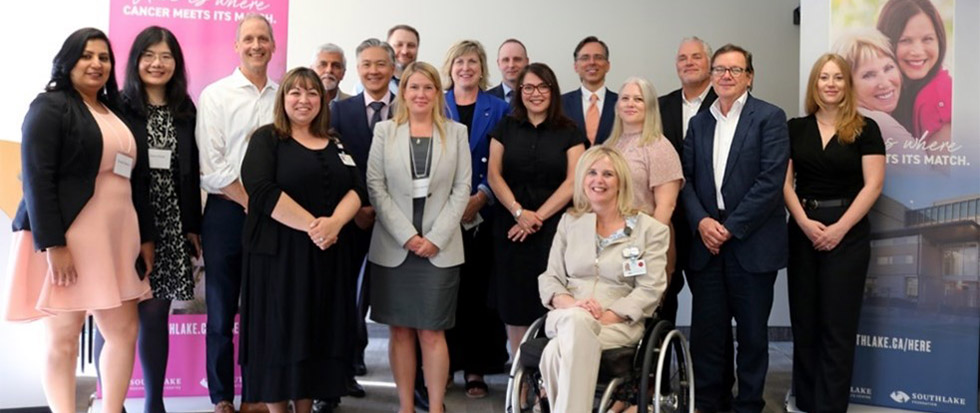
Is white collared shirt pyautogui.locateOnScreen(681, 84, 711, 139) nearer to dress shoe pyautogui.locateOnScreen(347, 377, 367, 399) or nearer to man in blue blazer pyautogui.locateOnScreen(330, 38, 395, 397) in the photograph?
man in blue blazer pyautogui.locateOnScreen(330, 38, 395, 397)

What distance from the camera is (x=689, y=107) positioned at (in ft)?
13.2

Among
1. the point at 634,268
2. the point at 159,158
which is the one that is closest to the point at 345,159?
the point at 159,158

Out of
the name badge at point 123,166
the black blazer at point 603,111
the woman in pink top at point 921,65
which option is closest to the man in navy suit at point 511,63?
the black blazer at point 603,111

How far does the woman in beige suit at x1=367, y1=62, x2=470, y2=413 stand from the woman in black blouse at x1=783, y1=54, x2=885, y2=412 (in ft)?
5.12

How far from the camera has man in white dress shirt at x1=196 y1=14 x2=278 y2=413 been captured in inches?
134

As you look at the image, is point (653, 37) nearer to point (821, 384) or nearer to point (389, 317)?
point (821, 384)

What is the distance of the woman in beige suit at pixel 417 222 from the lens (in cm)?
336

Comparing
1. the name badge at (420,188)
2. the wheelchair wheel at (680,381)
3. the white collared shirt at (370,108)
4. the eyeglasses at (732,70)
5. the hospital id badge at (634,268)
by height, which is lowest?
the wheelchair wheel at (680,381)

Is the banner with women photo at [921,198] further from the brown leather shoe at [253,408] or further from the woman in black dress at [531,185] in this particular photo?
the brown leather shoe at [253,408]

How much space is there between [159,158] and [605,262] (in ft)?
6.15

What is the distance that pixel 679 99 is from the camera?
407cm

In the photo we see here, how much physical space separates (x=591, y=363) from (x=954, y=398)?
2.08m

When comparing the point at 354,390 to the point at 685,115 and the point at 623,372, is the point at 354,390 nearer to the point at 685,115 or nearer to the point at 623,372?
the point at 623,372

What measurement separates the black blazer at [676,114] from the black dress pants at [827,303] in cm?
67
